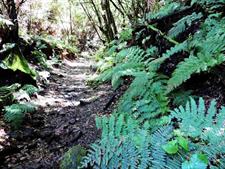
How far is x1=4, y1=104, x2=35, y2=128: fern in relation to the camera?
5.07m

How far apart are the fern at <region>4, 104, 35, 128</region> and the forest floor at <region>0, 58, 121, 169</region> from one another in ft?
0.50

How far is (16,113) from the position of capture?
5207mm

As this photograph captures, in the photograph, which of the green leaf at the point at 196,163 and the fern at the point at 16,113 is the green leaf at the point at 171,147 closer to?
the green leaf at the point at 196,163

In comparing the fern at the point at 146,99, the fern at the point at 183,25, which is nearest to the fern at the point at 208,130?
the fern at the point at 146,99

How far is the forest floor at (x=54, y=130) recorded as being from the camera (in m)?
4.21

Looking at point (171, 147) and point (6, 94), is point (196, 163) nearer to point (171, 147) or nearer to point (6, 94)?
point (171, 147)

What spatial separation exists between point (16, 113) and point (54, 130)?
71cm

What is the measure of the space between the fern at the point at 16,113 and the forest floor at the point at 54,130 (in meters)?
0.15

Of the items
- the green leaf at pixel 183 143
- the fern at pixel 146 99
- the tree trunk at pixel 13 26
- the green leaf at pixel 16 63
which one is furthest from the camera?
the tree trunk at pixel 13 26

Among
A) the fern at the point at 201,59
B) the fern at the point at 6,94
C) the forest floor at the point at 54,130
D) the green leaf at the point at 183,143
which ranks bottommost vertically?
the forest floor at the point at 54,130

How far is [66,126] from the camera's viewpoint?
5.08 meters

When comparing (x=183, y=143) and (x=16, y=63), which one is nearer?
(x=183, y=143)

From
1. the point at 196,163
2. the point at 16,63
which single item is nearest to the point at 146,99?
the point at 196,163

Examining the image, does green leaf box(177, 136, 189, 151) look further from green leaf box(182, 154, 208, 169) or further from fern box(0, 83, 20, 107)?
fern box(0, 83, 20, 107)
